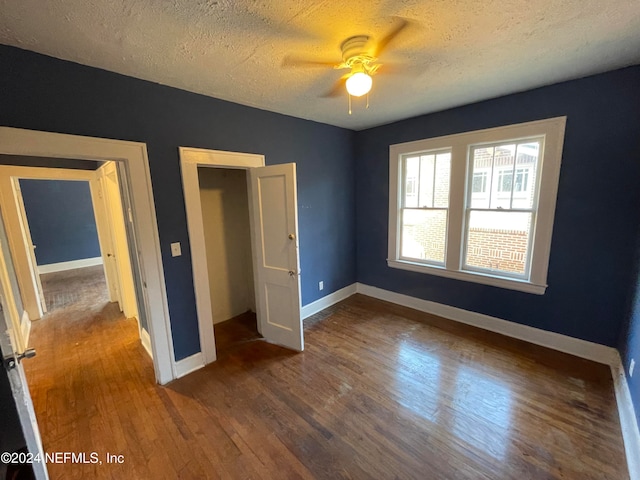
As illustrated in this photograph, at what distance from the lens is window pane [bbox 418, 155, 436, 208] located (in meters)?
3.44

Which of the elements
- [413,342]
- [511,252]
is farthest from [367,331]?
[511,252]

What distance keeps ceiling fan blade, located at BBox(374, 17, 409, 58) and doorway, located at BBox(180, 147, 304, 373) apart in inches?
43.7

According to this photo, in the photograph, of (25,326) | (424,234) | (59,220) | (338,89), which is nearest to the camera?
(338,89)

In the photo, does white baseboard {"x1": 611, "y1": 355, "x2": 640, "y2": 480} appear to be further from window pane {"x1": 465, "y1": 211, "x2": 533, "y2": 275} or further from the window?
the window

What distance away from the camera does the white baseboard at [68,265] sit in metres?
6.46

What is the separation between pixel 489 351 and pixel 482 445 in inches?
48.4

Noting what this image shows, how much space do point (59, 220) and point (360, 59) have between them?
27.5 ft

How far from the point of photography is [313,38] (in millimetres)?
1600

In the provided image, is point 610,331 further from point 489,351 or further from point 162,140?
point 162,140

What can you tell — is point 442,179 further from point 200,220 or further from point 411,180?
point 200,220

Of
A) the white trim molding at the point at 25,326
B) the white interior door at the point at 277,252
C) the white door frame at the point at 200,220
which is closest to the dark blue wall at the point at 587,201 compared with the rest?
the white interior door at the point at 277,252

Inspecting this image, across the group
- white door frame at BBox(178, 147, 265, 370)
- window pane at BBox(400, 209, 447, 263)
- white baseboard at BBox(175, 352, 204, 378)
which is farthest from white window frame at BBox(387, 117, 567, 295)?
white baseboard at BBox(175, 352, 204, 378)

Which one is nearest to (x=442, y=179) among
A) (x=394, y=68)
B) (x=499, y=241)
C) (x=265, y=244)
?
(x=499, y=241)

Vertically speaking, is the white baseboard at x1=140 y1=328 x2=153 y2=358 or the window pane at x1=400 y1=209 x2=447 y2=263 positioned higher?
the window pane at x1=400 y1=209 x2=447 y2=263
